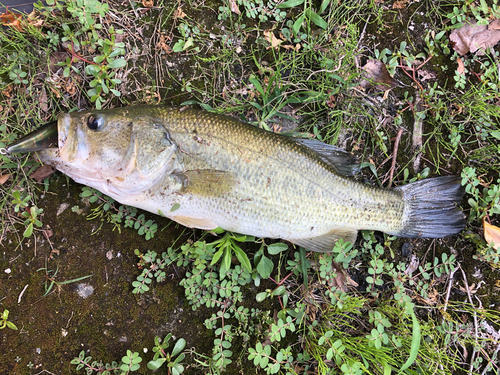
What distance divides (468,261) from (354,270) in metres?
1.38

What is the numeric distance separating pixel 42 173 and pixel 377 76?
12.4 ft

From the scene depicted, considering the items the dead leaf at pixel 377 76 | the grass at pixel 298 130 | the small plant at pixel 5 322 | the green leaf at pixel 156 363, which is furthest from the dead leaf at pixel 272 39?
the small plant at pixel 5 322

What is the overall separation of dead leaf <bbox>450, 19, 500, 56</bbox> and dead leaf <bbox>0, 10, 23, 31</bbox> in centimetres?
475

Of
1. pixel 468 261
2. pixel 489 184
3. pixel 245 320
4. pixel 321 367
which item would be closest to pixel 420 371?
pixel 321 367

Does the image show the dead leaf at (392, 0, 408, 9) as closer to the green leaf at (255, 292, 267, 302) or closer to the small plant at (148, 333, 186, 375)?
the green leaf at (255, 292, 267, 302)

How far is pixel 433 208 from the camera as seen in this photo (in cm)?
320

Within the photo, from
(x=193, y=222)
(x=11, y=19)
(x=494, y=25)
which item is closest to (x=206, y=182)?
(x=193, y=222)

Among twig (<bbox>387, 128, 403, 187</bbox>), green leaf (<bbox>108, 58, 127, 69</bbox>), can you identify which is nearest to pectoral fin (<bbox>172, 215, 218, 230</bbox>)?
green leaf (<bbox>108, 58, 127, 69</bbox>)

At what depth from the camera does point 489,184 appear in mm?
3449

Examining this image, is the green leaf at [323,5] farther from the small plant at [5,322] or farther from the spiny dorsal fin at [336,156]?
the small plant at [5,322]

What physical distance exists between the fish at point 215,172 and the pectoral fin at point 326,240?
0.03 ft

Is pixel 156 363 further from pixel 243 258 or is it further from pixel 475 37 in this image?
pixel 475 37

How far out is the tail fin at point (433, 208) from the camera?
124 inches

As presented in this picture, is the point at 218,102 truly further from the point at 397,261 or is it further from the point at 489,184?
the point at 489,184
